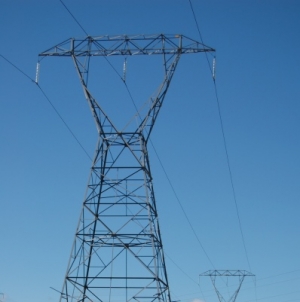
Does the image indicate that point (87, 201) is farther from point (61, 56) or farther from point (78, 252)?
point (61, 56)

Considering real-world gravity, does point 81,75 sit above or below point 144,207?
above

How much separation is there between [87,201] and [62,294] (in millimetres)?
4460

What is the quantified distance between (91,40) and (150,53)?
3.08m

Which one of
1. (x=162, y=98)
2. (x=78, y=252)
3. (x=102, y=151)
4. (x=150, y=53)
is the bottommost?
(x=78, y=252)

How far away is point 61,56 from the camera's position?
3225 centimetres

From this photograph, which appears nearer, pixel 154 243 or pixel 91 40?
pixel 154 243

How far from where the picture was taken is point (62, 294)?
1134 inches

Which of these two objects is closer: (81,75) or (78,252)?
(78,252)

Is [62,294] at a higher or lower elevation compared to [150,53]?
lower

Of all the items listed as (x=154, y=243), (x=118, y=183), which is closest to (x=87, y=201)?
(x=118, y=183)

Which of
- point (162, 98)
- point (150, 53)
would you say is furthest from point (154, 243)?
point (150, 53)

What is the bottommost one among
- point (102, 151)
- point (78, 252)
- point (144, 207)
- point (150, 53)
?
point (78, 252)

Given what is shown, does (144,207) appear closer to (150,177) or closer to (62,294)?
(150,177)

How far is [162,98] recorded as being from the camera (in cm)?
3161
